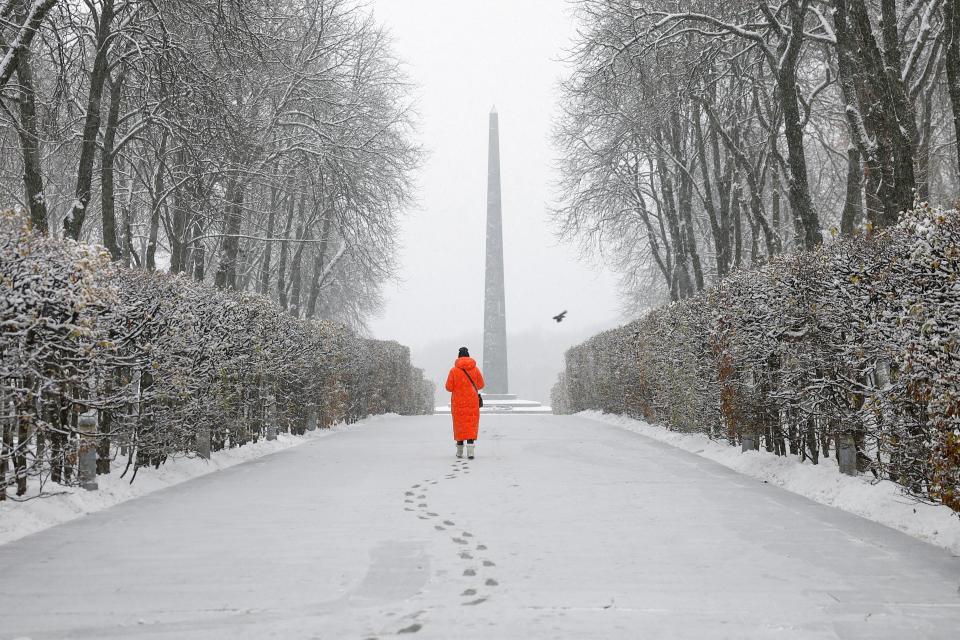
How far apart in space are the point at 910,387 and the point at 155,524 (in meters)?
5.34

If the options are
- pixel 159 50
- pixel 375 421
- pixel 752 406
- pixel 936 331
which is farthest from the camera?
pixel 375 421

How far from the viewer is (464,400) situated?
445 inches

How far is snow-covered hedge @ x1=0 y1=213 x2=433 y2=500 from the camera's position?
17.7 feet

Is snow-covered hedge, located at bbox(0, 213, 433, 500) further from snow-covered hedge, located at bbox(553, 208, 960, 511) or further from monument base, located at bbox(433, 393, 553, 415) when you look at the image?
monument base, located at bbox(433, 393, 553, 415)

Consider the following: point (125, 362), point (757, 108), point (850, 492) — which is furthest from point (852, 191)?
point (125, 362)

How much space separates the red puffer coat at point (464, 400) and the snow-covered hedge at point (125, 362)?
2.65m

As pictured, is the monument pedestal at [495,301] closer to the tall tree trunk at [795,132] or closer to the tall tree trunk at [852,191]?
the tall tree trunk at [852,191]

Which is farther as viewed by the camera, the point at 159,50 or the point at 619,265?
the point at 619,265

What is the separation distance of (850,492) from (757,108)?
32.6 feet

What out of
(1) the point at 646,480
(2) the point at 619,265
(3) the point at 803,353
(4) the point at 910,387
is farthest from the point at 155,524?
(2) the point at 619,265

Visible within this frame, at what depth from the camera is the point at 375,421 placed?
20.2 meters

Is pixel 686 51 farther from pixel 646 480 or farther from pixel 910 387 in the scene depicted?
pixel 910 387

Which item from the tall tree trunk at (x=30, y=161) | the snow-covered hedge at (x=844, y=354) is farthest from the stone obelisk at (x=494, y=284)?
the tall tree trunk at (x=30, y=161)

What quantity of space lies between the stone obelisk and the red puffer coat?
88.4ft
